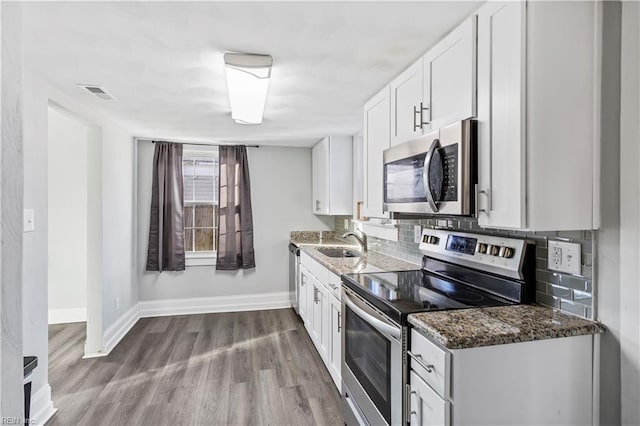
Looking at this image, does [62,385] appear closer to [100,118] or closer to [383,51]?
[100,118]

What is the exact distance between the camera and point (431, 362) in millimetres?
1201

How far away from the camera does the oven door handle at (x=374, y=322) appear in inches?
55.6

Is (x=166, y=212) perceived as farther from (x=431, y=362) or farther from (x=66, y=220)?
(x=431, y=362)

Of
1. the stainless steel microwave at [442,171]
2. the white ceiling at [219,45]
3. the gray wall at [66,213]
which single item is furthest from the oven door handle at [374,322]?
the gray wall at [66,213]

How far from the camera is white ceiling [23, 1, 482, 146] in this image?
1394 mm

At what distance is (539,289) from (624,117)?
0.74 m

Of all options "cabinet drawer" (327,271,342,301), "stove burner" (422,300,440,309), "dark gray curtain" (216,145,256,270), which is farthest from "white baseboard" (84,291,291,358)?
"stove burner" (422,300,440,309)

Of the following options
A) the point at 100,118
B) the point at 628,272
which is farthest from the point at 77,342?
the point at 628,272

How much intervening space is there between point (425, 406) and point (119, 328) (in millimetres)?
3380

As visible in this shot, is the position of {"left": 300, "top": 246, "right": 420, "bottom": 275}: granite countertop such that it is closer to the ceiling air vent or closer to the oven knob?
the oven knob

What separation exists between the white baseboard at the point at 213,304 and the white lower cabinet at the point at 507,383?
11.3 feet

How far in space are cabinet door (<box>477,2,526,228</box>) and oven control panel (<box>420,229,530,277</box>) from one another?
1.03 ft

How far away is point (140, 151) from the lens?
415 cm

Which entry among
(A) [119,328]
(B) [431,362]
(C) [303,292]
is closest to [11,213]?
(B) [431,362]
